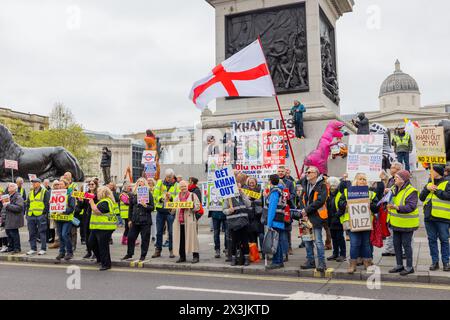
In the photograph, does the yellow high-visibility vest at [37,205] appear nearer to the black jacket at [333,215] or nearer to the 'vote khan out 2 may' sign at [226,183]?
the 'vote khan out 2 may' sign at [226,183]

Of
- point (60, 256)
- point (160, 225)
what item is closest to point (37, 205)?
point (60, 256)

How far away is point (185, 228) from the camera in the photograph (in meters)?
10.5

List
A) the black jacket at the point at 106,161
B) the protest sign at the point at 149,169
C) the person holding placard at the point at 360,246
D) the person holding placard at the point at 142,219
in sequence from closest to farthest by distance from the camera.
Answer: the person holding placard at the point at 360,246
the person holding placard at the point at 142,219
the protest sign at the point at 149,169
the black jacket at the point at 106,161

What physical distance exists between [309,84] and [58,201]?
38.1ft

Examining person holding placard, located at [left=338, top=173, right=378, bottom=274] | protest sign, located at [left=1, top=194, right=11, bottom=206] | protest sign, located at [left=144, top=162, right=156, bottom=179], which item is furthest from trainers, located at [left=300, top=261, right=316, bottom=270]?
protest sign, located at [left=144, top=162, right=156, bottom=179]

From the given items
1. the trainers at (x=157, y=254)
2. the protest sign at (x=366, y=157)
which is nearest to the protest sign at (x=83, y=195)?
the trainers at (x=157, y=254)

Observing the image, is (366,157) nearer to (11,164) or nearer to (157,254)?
(157,254)

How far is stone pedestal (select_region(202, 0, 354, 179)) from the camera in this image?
729 inches

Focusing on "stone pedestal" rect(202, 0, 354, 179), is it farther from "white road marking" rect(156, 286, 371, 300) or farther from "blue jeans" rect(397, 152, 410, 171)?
"white road marking" rect(156, 286, 371, 300)

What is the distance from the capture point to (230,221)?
9930 mm

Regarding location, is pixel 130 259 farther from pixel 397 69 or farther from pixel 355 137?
pixel 397 69

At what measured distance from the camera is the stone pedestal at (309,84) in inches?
729

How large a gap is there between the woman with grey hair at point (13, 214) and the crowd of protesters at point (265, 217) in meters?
0.03

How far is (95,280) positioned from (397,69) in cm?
11819
